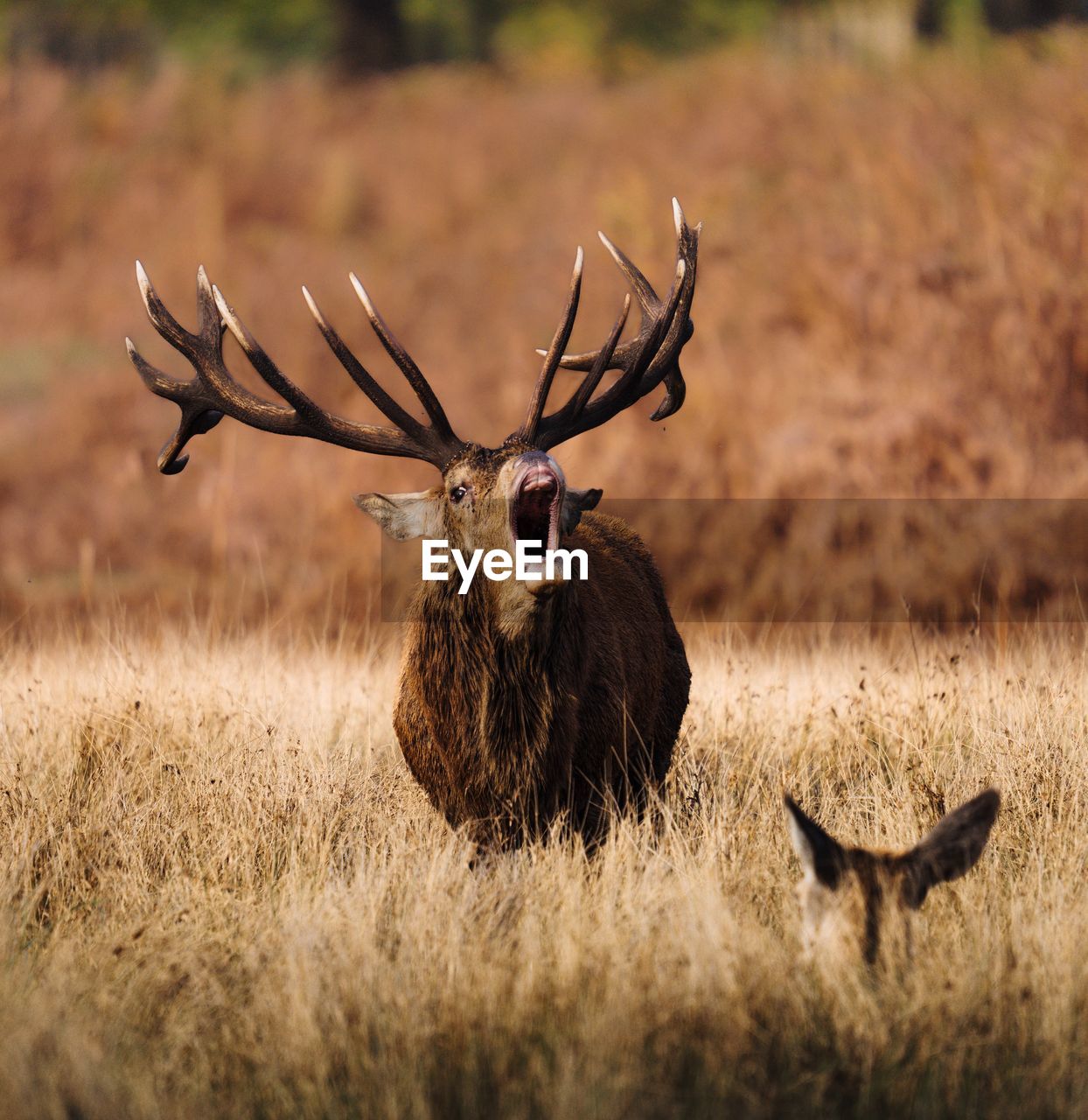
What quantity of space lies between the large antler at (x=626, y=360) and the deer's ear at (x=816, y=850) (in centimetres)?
163

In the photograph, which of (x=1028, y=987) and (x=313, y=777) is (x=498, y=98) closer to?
(x=313, y=777)

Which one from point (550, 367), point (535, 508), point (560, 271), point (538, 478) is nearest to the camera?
point (538, 478)

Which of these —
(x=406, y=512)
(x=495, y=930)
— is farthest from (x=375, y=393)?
→ (x=495, y=930)

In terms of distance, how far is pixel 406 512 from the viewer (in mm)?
4855

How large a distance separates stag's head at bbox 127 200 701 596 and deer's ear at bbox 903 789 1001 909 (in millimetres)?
1305

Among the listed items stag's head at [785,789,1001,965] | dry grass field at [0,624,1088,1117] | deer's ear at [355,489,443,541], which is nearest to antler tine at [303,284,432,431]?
deer's ear at [355,489,443,541]

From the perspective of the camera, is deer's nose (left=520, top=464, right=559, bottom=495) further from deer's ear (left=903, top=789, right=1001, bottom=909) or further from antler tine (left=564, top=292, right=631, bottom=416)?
deer's ear (left=903, top=789, right=1001, bottom=909)

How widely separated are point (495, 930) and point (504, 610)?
993 mm

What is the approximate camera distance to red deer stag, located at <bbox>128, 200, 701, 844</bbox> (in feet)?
15.0

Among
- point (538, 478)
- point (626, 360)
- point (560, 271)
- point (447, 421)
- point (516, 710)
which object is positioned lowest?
point (516, 710)

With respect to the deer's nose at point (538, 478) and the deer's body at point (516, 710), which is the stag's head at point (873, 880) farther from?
the deer's nose at point (538, 478)

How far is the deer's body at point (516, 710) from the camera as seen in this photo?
183 inches

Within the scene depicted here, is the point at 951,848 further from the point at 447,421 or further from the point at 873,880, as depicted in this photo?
the point at 447,421

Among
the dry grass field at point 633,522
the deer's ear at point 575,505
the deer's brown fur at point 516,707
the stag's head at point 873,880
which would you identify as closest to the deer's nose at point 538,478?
the deer's ear at point 575,505
